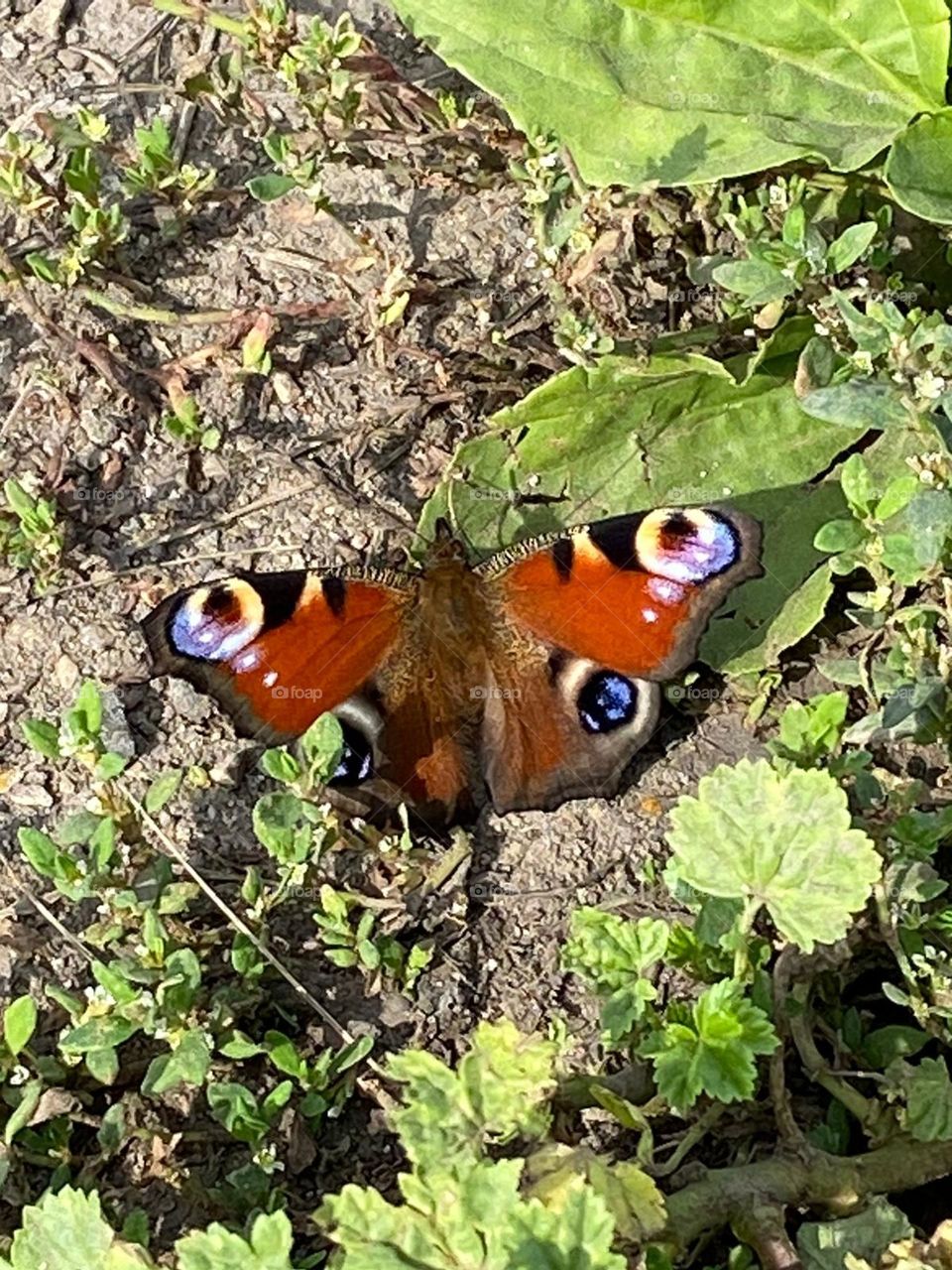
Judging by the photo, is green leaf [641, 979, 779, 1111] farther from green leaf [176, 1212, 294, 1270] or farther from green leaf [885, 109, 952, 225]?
green leaf [885, 109, 952, 225]

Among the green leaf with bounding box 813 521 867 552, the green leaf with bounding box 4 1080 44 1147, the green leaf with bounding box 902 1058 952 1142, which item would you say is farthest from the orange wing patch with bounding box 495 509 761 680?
the green leaf with bounding box 4 1080 44 1147

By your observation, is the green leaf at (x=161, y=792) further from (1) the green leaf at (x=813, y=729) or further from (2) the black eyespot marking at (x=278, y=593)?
(1) the green leaf at (x=813, y=729)

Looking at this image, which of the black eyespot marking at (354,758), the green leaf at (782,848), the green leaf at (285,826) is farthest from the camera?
the black eyespot marking at (354,758)

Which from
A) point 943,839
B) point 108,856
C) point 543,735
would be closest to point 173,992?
point 108,856

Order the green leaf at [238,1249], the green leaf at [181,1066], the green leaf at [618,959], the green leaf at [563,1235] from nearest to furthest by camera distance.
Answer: the green leaf at [563,1235] < the green leaf at [238,1249] < the green leaf at [618,959] < the green leaf at [181,1066]

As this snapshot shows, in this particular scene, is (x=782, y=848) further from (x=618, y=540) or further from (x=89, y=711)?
(x=89, y=711)

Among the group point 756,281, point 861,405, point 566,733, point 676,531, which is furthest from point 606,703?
point 756,281

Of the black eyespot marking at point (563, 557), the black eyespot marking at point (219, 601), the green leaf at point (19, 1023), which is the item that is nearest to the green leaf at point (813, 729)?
the black eyespot marking at point (563, 557)

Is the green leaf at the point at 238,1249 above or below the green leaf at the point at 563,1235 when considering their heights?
below
